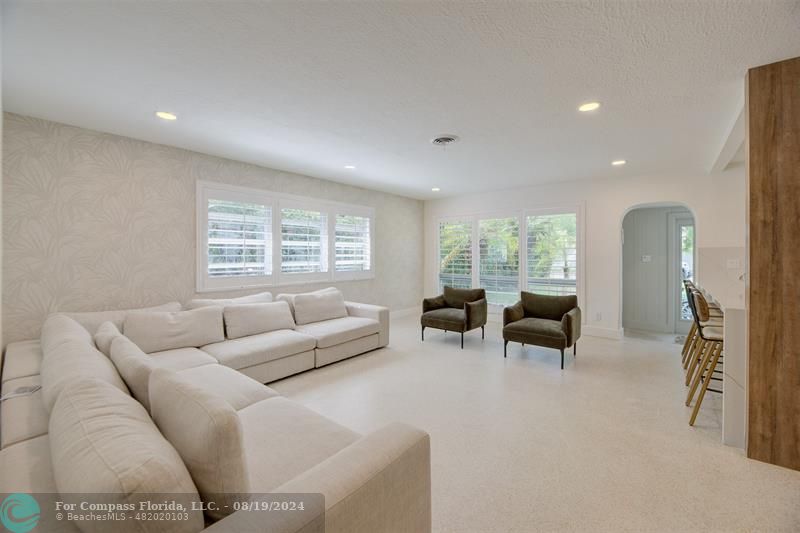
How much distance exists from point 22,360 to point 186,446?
250 centimetres

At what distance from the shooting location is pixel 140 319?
3.04 meters

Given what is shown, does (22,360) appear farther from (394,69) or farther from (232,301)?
(394,69)

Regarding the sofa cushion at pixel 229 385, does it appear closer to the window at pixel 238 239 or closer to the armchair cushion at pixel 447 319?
the window at pixel 238 239

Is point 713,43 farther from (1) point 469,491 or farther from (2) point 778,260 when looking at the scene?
(1) point 469,491

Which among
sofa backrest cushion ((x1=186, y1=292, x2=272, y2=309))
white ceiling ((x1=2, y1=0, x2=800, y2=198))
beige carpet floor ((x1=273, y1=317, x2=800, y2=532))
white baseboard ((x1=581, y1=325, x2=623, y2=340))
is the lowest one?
beige carpet floor ((x1=273, y1=317, x2=800, y2=532))

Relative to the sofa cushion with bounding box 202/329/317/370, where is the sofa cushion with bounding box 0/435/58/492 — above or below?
above

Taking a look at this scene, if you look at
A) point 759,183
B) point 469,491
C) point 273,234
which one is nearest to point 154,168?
point 273,234

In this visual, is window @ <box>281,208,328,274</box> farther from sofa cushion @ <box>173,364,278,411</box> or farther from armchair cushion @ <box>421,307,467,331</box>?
sofa cushion @ <box>173,364,278,411</box>

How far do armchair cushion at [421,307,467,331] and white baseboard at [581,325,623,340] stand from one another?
2.18m

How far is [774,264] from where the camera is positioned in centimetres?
206

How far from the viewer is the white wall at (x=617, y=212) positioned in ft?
14.1

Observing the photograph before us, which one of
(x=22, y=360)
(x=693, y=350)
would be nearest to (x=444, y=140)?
(x=693, y=350)

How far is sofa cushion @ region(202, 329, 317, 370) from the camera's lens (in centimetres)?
307

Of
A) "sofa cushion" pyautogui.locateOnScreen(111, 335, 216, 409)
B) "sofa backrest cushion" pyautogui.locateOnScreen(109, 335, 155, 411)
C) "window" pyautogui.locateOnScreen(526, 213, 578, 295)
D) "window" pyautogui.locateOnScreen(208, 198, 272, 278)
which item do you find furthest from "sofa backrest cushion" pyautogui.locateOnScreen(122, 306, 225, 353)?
"window" pyautogui.locateOnScreen(526, 213, 578, 295)
